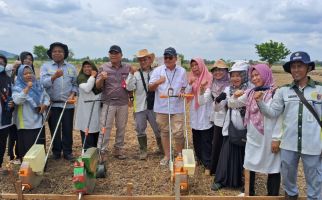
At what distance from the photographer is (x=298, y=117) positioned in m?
4.18

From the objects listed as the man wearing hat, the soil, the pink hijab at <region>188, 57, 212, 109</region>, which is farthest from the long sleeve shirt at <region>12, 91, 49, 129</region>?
the pink hijab at <region>188, 57, 212, 109</region>

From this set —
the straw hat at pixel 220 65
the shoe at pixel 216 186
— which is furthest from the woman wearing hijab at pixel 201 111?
the shoe at pixel 216 186

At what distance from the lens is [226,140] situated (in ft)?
18.0

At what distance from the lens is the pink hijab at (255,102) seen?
4.57 metres

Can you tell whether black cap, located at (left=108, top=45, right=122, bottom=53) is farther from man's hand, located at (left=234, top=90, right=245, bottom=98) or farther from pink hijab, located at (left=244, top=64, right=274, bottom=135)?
pink hijab, located at (left=244, top=64, right=274, bottom=135)

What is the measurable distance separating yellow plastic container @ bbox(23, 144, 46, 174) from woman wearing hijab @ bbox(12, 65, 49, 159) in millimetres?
648

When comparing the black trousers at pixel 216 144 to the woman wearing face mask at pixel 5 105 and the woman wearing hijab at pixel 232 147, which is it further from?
the woman wearing face mask at pixel 5 105

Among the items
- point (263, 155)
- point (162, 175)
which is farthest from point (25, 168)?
point (263, 155)

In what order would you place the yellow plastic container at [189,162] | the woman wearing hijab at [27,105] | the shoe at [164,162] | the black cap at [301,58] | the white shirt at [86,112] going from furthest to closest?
the shoe at [164,162]
the white shirt at [86,112]
the woman wearing hijab at [27,105]
the yellow plastic container at [189,162]
the black cap at [301,58]

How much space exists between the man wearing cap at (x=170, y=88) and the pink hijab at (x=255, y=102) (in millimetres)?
1634

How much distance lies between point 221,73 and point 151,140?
344cm

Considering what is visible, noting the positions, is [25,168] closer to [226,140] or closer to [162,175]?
[162,175]

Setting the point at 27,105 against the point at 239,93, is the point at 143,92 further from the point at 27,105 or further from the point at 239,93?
the point at 239,93

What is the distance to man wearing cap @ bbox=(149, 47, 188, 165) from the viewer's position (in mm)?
6246
